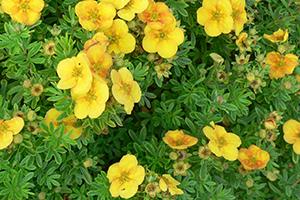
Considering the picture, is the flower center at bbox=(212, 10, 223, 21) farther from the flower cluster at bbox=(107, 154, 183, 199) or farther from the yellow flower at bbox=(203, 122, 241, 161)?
the flower cluster at bbox=(107, 154, 183, 199)

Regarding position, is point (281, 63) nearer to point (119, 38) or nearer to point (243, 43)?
point (243, 43)

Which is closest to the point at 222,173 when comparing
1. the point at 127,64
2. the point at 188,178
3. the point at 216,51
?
the point at 188,178

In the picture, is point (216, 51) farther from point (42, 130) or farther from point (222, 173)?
point (42, 130)

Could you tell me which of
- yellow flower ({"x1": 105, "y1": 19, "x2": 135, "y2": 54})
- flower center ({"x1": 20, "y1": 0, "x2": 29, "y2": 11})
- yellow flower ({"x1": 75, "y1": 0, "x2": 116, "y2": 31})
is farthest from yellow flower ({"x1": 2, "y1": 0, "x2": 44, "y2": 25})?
yellow flower ({"x1": 105, "y1": 19, "x2": 135, "y2": 54})

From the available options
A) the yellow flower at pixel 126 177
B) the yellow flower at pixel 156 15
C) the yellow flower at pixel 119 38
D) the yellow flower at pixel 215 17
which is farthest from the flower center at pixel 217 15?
the yellow flower at pixel 126 177

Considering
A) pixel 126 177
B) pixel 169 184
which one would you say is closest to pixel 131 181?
pixel 126 177
